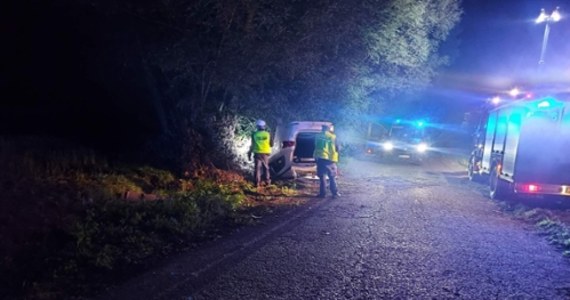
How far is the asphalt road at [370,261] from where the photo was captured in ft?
14.8

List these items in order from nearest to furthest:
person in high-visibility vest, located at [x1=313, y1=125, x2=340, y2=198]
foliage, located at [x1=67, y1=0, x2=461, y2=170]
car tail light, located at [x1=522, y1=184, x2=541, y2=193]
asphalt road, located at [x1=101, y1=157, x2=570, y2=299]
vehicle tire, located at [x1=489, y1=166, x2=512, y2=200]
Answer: asphalt road, located at [x1=101, y1=157, x2=570, y2=299] < foliage, located at [x1=67, y1=0, x2=461, y2=170] < car tail light, located at [x1=522, y1=184, x2=541, y2=193] < person in high-visibility vest, located at [x1=313, y1=125, x2=340, y2=198] < vehicle tire, located at [x1=489, y1=166, x2=512, y2=200]

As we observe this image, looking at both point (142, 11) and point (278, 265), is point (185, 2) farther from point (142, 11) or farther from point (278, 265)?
point (278, 265)

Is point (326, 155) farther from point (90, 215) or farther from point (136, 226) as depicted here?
point (90, 215)

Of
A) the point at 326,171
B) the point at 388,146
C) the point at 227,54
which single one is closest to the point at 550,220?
the point at 326,171

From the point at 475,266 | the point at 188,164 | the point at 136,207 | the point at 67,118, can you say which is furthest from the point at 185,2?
the point at 475,266

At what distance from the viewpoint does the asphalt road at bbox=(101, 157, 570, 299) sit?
14.8 feet

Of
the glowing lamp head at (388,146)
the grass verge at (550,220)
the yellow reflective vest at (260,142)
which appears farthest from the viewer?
the glowing lamp head at (388,146)

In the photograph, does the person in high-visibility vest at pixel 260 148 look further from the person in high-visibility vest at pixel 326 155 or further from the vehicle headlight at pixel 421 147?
the vehicle headlight at pixel 421 147

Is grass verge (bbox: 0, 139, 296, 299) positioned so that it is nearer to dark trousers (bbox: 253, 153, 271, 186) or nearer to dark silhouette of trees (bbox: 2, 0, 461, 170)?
dark trousers (bbox: 253, 153, 271, 186)

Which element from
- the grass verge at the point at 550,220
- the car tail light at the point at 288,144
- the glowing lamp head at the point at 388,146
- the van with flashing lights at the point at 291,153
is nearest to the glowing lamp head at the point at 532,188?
the grass verge at the point at 550,220

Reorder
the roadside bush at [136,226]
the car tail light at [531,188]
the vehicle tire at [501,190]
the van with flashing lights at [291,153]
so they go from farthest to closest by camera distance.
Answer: the van with flashing lights at [291,153] → the vehicle tire at [501,190] → the car tail light at [531,188] → the roadside bush at [136,226]

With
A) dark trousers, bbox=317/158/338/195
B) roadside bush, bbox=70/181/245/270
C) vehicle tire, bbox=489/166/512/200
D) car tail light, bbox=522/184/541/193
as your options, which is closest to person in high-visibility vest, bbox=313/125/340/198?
dark trousers, bbox=317/158/338/195

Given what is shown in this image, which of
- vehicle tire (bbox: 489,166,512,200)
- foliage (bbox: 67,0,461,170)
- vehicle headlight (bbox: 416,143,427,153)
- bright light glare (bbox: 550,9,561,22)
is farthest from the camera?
vehicle headlight (bbox: 416,143,427,153)

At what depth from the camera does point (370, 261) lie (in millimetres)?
5473
